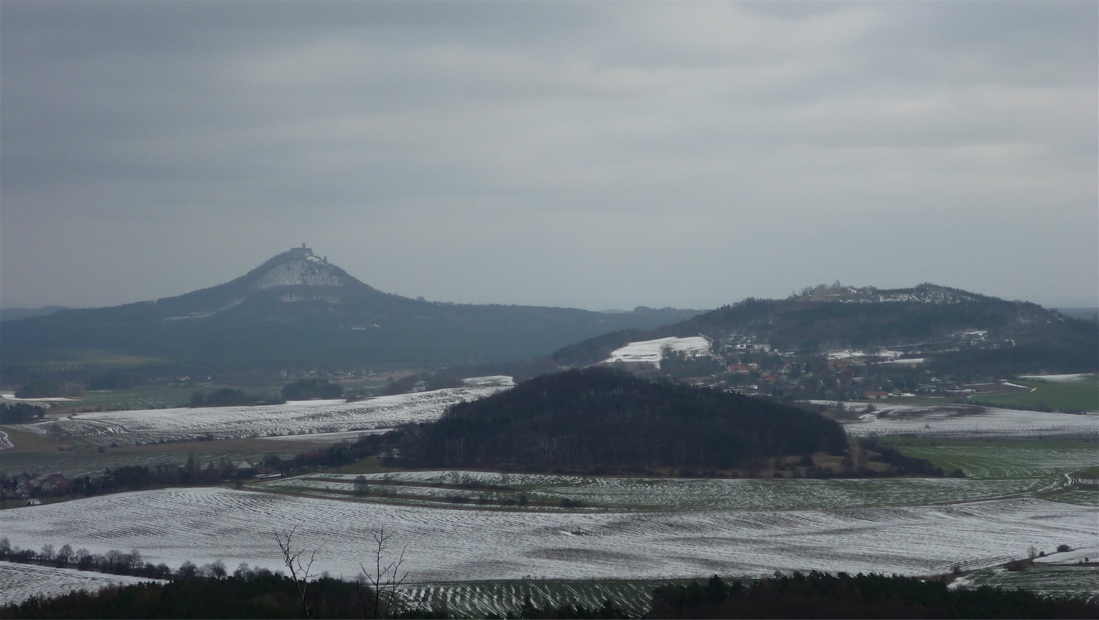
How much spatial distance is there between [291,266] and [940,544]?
156660 millimetres

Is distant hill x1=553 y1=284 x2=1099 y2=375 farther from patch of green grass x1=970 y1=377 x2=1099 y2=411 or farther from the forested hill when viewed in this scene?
the forested hill

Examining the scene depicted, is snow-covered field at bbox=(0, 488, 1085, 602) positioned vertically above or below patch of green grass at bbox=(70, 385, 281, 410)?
below

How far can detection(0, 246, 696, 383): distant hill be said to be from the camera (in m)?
115

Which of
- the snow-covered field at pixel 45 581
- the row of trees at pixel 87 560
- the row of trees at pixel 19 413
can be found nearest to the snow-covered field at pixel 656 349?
the row of trees at pixel 19 413

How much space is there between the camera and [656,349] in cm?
9756

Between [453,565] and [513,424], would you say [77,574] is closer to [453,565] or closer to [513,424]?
[453,565]

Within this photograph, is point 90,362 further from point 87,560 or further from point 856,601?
point 856,601

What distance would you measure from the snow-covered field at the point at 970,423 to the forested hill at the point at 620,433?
7.08 metres

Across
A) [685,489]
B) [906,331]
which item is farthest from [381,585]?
[906,331]

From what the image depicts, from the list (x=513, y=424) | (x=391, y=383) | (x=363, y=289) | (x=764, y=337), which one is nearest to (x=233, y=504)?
(x=513, y=424)

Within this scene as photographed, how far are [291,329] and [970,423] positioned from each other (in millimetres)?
103521

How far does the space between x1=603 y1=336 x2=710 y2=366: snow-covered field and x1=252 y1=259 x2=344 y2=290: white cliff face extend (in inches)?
3242

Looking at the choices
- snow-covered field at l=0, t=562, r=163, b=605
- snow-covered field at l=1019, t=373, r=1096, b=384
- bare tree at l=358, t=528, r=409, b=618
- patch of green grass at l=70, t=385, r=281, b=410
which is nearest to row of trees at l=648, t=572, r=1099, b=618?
bare tree at l=358, t=528, r=409, b=618

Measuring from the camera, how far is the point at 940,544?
28.8m
